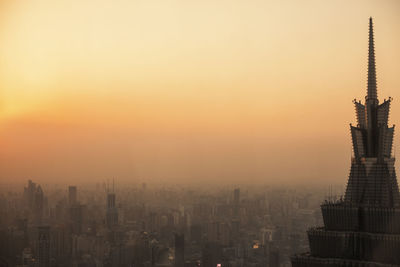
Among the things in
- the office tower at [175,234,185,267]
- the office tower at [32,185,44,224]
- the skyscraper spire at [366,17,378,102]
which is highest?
the skyscraper spire at [366,17,378,102]

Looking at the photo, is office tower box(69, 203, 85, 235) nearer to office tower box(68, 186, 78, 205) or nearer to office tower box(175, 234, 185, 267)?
office tower box(68, 186, 78, 205)

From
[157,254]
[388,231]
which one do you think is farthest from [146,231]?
[388,231]

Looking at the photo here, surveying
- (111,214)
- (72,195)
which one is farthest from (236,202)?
(72,195)

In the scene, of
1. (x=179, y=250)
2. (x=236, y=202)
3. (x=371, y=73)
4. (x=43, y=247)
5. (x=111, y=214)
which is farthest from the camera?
(x=111, y=214)

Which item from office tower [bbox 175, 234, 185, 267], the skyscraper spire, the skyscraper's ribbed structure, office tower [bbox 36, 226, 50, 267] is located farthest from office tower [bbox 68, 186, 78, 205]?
the skyscraper spire

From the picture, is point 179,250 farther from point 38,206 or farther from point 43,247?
point 38,206

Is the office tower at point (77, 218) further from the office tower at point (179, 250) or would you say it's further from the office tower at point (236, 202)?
the office tower at point (236, 202)

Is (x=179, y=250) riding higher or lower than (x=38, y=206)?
lower
